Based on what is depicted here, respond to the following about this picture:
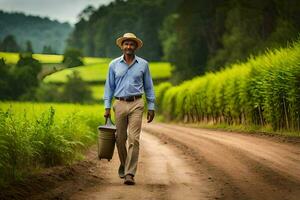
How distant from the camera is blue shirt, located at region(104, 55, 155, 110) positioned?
10.0 meters

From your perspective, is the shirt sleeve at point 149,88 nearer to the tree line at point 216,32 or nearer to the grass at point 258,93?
the grass at point 258,93

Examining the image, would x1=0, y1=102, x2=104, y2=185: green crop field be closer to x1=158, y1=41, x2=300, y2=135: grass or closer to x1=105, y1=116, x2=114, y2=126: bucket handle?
x1=105, y1=116, x2=114, y2=126: bucket handle

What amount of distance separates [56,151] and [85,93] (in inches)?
2357

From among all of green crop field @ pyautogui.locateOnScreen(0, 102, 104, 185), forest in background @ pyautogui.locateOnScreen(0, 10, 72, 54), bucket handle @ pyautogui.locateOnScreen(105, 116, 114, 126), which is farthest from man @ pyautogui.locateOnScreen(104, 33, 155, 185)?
forest in background @ pyautogui.locateOnScreen(0, 10, 72, 54)

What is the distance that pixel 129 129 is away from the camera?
32.6 feet

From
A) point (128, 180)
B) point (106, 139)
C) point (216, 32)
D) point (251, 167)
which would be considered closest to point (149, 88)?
point (106, 139)

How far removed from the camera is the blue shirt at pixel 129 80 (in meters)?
10.0

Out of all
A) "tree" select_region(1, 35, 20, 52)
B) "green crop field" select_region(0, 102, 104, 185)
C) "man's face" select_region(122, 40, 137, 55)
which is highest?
"tree" select_region(1, 35, 20, 52)

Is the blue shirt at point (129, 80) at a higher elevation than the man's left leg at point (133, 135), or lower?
higher

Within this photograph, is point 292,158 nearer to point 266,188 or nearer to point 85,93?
point 266,188

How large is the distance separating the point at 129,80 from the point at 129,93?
223mm

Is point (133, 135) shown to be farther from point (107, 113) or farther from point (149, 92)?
point (149, 92)

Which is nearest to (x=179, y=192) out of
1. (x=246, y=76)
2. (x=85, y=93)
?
(x=246, y=76)

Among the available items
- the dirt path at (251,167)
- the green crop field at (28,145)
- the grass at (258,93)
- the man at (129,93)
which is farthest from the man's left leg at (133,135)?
the grass at (258,93)
